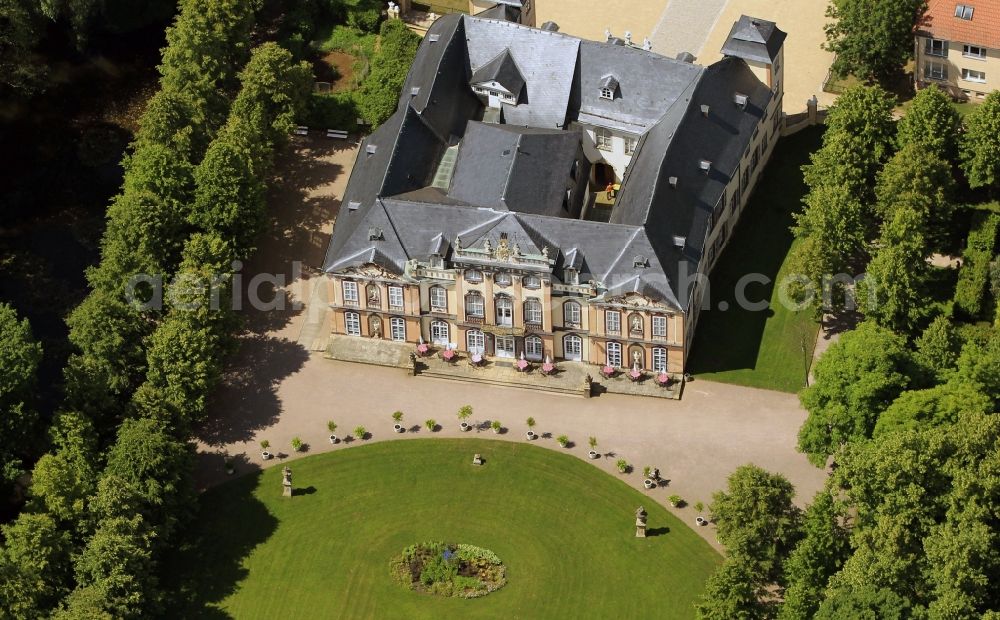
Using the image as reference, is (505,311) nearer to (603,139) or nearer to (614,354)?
(614,354)

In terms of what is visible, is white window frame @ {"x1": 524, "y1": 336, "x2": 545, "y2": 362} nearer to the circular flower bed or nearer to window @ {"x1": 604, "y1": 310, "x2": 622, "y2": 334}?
window @ {"x1": 604, "y1": 310, "x2": 622, "y2": 334}

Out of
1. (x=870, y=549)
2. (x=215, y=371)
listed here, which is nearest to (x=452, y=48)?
(x=215, y=371)

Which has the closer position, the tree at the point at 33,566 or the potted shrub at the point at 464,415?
the tree at the point at 33,566

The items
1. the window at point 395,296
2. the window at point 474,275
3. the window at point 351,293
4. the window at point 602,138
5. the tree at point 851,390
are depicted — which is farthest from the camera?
the window at point 602,138

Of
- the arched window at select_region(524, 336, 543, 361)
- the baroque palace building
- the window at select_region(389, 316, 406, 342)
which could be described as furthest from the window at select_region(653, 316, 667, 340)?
the window at select_region(389, 316, 406, 342)

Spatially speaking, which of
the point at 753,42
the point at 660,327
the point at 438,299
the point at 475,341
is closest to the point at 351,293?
the point at 438,299

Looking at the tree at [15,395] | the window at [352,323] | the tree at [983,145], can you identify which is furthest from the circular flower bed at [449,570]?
the tree at [983,145]

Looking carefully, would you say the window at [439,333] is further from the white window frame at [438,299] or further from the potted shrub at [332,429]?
the potted shrub at [332,429]
